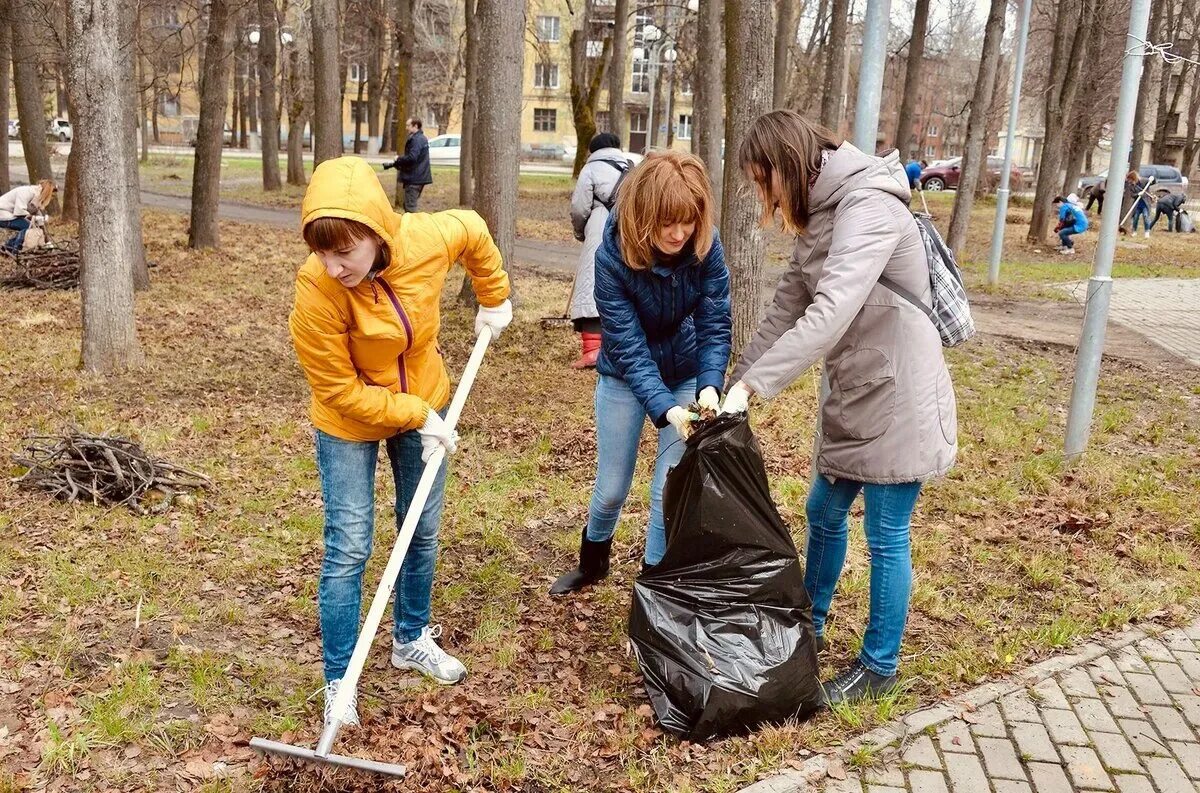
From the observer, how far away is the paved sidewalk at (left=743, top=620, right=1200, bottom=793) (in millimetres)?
2875

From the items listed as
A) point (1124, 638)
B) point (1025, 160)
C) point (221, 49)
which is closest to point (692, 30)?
point (221, 49)

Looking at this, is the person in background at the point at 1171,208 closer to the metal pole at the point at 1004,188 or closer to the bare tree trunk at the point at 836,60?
the bare tree trunk at the point at 836,60

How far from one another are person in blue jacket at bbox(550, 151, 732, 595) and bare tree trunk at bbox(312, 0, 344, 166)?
10.5 metres

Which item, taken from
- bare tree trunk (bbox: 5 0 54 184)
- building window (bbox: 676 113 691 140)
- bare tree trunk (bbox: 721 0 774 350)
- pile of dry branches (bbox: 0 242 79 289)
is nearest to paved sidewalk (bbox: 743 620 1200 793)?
bare tree trunk (bbox: 721 0 774 350)

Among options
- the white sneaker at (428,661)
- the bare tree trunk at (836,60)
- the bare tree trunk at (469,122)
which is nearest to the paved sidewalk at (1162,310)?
the bare tree trunk at (836,60)

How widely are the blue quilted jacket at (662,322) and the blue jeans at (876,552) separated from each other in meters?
0.57

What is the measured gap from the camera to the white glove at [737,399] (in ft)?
9.61

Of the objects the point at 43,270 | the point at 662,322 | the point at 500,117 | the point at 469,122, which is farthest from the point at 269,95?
the point at 662,322

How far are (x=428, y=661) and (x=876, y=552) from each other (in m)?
1.53

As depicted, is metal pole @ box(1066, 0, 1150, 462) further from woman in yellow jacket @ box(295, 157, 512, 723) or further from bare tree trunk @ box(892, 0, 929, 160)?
bare tree trunk @ box(892, 0, 929, 160)

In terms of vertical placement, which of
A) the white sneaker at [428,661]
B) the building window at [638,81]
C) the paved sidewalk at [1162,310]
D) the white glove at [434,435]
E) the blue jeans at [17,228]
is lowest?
the white sneaker at [428,661]

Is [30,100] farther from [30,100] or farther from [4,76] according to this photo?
[4,76]

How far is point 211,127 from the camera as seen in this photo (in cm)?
1259

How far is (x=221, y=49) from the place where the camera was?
12312 mm
